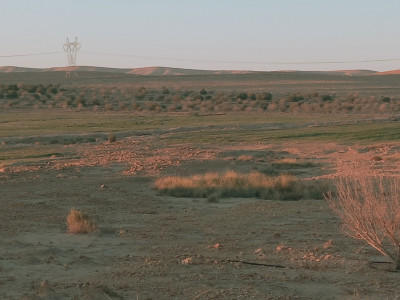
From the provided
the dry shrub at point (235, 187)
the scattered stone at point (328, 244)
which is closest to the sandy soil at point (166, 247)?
the scattered stone at point (328, 244)

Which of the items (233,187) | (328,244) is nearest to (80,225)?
(328,244)

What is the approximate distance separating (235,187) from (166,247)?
31.9 feet

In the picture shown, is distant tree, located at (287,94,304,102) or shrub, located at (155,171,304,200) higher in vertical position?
shrub, located at (155,171,304,200)

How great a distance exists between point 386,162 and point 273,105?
4972 cm

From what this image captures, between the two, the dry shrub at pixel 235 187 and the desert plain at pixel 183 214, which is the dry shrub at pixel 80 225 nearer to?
the desert plain at pixel 183 214

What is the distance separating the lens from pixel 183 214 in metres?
20.5

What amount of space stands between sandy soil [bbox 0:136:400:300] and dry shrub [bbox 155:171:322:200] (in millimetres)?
641

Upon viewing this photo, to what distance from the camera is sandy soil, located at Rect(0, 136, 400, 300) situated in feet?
39.4

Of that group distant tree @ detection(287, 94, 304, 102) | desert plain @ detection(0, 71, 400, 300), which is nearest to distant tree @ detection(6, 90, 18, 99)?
desert plain @ detection(0, 71, 400, 300)

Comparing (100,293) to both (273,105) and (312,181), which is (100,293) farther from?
(273,105)

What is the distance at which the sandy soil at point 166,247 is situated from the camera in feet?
39.4

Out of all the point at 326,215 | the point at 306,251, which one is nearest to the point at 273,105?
the point at 326,215

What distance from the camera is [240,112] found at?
7812cm

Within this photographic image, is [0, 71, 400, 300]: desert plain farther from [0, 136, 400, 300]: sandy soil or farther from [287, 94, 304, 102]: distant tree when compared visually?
[287, 94, 304, 102]: distant tree
